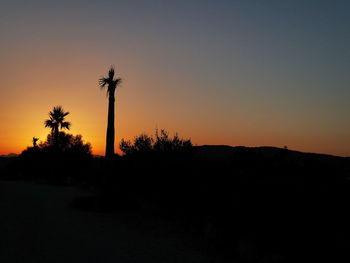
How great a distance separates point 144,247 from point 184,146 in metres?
8.39

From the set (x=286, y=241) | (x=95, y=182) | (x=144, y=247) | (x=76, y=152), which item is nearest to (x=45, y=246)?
(x=144, y=247)

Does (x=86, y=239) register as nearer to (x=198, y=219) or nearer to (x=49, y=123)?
(x=198, y=219)

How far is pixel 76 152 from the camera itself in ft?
151

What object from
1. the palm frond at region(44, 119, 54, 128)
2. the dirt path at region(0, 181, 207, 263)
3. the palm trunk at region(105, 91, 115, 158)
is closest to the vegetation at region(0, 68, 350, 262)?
the palm trunk at region(105, 91, 115, 158)

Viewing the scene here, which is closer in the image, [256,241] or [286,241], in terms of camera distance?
[286,241]

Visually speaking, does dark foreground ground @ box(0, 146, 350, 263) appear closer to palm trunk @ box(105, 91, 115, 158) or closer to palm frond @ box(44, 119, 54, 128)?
palm trunk @ box(105, 91, 115, 158)

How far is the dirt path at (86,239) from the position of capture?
28.7ft

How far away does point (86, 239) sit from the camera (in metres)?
10.6

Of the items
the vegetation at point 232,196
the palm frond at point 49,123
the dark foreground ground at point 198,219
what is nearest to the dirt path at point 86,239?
the dark foreground ground at point 198,219

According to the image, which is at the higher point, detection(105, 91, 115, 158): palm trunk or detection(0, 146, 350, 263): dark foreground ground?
detection(105, 91, 115, 158): palm trunk

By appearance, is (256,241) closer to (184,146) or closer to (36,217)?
(184,146)

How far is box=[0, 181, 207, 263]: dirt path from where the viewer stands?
875 centimetres

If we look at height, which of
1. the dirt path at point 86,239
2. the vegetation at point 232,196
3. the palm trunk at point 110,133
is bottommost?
the dirt path at point 86,239

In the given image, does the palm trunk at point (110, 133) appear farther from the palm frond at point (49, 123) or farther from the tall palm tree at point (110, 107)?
the palm frond at point (49, 123)
